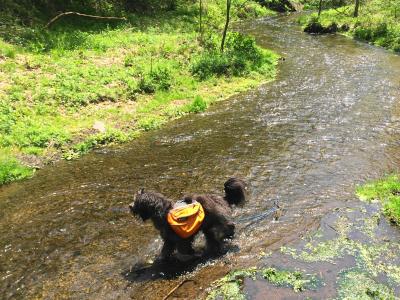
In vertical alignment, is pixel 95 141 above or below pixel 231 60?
below

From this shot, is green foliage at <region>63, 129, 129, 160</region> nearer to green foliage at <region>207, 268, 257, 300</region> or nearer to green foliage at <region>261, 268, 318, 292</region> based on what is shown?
green foliage at <region>207, 268, 257, 300</region>

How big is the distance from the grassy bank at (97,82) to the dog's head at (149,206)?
6786 millimetres

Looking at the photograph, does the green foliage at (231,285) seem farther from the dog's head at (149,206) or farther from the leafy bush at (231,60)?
the leafy bush at (231,60)

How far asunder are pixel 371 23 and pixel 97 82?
2953 centimetres

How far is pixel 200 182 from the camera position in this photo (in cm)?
1216

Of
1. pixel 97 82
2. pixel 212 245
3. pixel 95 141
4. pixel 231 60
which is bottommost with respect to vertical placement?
pixel 95 141

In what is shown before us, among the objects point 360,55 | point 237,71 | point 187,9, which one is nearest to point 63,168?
point 237,71

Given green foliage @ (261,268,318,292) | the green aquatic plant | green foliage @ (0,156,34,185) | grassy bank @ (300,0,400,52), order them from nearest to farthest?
the green aquatic plant, green foliage @ (261,268,318,292), green foliage @ (0,156,34,185), grassy bank @ (300,0,400,52)

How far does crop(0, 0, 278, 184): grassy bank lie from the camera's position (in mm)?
15250

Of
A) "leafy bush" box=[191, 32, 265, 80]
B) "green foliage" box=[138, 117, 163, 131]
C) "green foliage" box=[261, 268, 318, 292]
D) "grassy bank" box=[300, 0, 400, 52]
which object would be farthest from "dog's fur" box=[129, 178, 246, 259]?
"grassy bank" box=[300, 0, 400, 52]

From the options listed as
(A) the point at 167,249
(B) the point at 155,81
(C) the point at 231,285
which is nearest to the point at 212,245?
(A) the point at 167,249

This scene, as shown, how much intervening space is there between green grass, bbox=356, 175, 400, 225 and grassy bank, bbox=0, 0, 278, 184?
8997 mm

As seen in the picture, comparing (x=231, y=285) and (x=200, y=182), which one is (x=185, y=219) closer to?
(x=231, y=285)

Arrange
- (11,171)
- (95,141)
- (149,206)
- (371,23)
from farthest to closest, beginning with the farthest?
(371,23) < (95,141) < (11,171) < (149,206)
